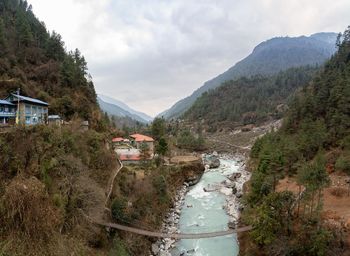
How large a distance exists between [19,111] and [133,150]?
14.9 meters

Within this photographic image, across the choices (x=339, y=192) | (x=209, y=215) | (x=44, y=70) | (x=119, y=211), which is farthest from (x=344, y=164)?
(x=44, y=70)

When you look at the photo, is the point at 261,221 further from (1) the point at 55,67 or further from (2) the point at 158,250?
(1) the point at 55,67

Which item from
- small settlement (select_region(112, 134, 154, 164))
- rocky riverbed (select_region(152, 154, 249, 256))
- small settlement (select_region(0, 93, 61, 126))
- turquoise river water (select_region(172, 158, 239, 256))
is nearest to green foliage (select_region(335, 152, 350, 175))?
rocky riverbed (select_region(152, 154, 249, 256))

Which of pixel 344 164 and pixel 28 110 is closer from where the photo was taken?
pixel 28 110

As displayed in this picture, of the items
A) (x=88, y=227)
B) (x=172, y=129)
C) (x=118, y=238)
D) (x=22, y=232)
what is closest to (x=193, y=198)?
(x=118, y=238)

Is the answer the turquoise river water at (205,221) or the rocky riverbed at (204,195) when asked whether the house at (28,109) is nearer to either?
the rocky riverbed at (204,195)

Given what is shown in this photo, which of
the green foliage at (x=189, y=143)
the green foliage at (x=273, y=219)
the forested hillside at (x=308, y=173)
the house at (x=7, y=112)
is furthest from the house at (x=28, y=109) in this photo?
the green foliage at (x=189, y=143)

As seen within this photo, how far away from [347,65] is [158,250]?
1265 inches

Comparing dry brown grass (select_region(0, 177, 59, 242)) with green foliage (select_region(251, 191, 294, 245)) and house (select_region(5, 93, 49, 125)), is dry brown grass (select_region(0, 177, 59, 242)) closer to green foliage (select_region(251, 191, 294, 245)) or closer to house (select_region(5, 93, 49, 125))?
green foliage (select_region(251, 191, 294, 245))

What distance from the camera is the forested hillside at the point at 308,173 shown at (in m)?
14.3

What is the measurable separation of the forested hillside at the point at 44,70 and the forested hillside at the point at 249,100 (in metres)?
65.0

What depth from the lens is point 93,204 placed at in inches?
625

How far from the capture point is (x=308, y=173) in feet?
54.2

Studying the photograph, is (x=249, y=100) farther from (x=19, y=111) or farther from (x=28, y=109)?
(x=19, y=111)
